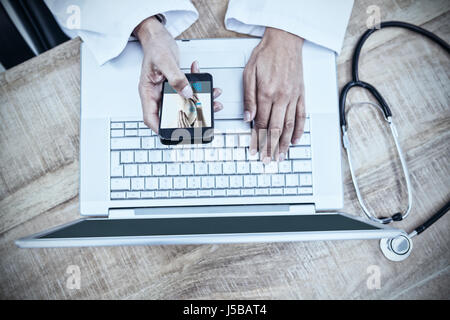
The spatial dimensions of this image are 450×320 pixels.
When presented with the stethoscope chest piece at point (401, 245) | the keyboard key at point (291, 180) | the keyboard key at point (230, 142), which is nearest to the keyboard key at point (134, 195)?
the keyboard key at point (230, 142)

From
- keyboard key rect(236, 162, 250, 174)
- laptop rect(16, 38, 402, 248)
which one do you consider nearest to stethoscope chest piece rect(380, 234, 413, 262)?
laptop rect(16, 38, 402, 248)

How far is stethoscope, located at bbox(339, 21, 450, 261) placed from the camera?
2.02 feet

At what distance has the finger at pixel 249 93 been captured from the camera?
0.59 m

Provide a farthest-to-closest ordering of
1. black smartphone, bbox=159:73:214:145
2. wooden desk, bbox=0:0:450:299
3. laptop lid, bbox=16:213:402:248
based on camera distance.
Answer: wooden desk, bbox=0:0:450:299 → black smartphone, bbox=159:73:214:145 → laptop lid, bbox=16:213:402:248

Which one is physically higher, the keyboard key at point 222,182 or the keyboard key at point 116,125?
the keyboard key at point 116,125

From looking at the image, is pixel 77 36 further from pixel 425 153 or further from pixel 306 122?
pixel 425 153

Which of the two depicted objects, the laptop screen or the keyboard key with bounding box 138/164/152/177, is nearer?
the laptop screen

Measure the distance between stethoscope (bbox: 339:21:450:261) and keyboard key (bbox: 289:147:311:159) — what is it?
0.10 meters

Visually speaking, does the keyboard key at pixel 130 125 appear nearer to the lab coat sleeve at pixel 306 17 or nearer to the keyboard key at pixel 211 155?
the keyboard key at pixel 211 155

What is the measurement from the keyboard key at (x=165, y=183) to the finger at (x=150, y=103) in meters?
0.10

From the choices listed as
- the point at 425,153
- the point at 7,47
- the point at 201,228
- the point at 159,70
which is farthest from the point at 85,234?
the point at 425,153

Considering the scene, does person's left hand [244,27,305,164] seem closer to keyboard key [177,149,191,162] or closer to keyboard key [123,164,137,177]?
keyboard key [177,149,191,162]

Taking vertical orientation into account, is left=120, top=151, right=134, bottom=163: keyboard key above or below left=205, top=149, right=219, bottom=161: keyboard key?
above
